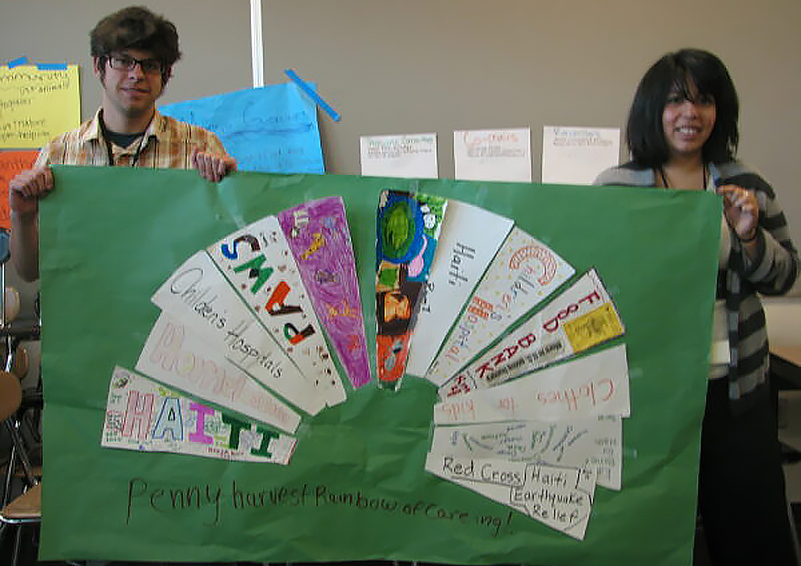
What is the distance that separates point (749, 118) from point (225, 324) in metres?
1.89

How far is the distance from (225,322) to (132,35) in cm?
58

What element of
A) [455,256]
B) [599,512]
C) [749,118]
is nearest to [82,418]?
[455,256]

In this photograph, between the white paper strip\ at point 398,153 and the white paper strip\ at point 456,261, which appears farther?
the white paper strip\ at point 398,153

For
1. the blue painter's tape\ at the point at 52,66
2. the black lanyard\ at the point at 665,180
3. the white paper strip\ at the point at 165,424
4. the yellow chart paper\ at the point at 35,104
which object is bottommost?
the white paper strip\ at the point at 165,424

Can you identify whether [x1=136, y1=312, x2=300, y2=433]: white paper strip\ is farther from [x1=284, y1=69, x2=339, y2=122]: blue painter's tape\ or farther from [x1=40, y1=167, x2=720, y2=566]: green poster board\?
[x1=284, y1=69, x2=339, y2=122]: blue painter's tape\

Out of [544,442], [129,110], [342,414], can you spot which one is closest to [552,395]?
[544,442]

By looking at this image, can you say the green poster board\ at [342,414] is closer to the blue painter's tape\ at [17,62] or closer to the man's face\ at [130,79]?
the man's face\ at [130,79]

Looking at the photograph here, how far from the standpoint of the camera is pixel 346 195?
96 centimetres

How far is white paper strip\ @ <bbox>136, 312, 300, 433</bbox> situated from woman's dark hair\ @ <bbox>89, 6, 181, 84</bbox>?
53 centimetres

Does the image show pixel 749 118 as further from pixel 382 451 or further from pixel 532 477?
pixel 382 451

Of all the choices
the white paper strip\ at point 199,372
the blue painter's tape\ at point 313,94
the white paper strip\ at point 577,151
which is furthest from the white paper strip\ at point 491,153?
the white paper strip\ at point 199,372

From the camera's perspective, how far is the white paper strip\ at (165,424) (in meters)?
0.95

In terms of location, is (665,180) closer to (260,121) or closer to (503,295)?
(503,295)

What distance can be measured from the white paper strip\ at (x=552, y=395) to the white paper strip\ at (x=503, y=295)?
0.06m
